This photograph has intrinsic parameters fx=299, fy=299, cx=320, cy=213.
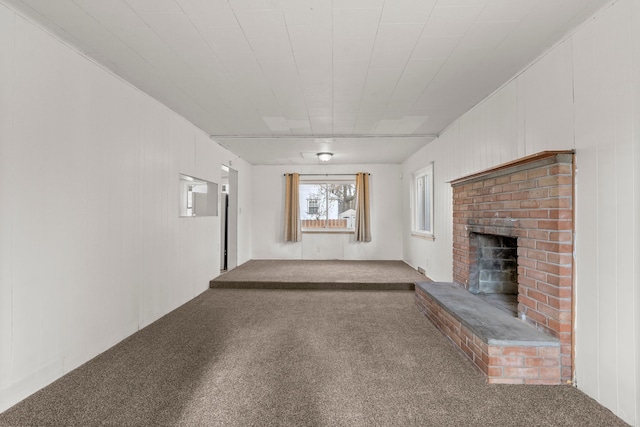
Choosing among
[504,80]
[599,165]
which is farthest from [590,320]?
[504,80]

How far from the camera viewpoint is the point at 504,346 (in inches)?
78.7

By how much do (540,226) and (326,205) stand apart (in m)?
5.28

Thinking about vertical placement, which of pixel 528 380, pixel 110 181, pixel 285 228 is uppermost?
pixel 110 181

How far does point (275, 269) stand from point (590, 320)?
15.2 ft

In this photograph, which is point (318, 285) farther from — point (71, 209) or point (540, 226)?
point (71, 209)

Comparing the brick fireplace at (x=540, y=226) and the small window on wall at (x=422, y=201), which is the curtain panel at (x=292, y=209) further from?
the brick fireplace at (x=540, y=226)

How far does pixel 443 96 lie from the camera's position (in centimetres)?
308

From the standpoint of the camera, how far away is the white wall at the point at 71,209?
70.0 inches

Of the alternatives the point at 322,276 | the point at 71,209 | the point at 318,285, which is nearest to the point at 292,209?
the point at 322,276

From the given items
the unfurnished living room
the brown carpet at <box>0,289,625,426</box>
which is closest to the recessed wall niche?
the unfurnished living room

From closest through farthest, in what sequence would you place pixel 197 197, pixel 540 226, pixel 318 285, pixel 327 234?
pixel 540 226 < pixel 197 197 < pixel 318 285 < pixel 327 234

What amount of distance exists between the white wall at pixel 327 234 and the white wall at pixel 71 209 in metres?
3.65

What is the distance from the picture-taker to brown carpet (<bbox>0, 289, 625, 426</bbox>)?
1.67 metres

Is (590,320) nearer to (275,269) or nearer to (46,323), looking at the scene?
(46,323)
